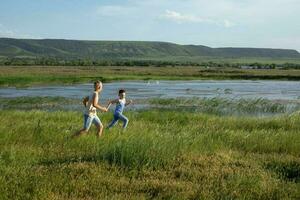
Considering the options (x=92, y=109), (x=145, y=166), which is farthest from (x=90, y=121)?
(x=145, y=166)

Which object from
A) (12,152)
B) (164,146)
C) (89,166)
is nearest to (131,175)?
(89,166)

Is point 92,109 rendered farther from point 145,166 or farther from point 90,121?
point 145,166

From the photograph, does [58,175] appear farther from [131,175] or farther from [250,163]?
[250,163]

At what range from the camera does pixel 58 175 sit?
28.6ft

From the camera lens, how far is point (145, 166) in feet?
31.4

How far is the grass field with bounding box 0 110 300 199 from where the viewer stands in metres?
8.02

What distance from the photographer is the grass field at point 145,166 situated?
26.3ft

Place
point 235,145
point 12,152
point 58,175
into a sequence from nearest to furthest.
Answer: point 58,175 < point 12,152 < point 235,145

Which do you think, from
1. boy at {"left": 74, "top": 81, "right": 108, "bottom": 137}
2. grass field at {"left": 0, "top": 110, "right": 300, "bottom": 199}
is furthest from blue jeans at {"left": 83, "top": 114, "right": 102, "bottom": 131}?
grass field at {"left": 0, "top": 110, "right": 300, "bottom": 199}

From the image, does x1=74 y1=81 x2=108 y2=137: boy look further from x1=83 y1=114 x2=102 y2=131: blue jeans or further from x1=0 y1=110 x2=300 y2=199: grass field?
x1=0 y1=110 x2=300 y2=199: grass field

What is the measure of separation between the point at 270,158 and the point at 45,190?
17.8ft

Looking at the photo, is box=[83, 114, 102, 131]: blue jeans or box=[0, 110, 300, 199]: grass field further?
box=[83, 114, 102, 131]: blue jeans

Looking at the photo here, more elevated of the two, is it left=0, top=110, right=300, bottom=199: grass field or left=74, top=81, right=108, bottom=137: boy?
left=74, top=81, right=108, bottom=137: boy

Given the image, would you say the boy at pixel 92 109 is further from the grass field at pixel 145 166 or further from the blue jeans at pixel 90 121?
the grass field at pixel 145 166
